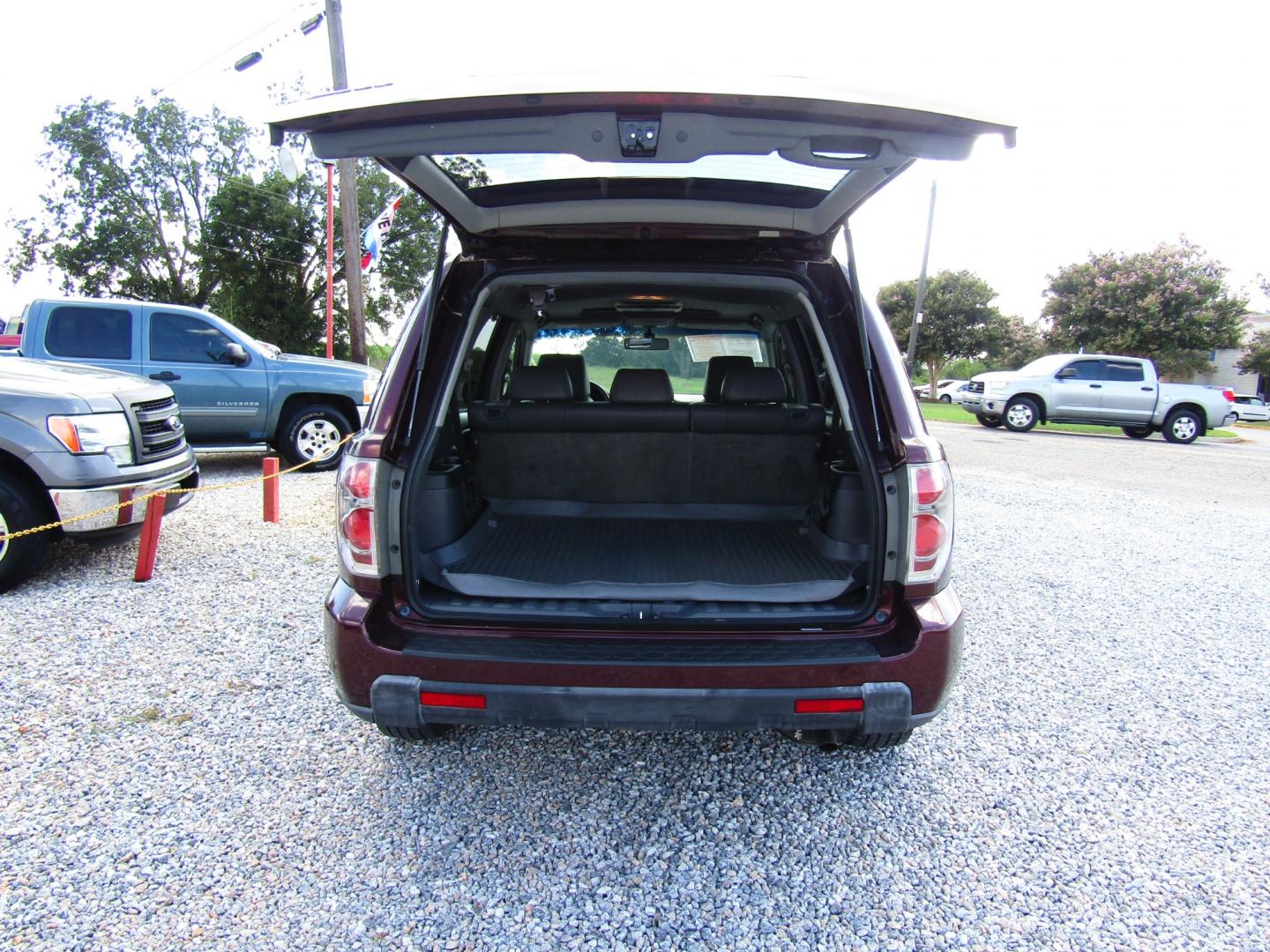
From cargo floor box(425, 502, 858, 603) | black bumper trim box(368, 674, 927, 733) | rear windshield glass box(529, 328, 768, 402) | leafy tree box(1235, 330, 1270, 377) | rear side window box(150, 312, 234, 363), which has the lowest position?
black bumper trim box(368, 674, 927, 733)

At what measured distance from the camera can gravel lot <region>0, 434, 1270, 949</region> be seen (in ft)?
6.10

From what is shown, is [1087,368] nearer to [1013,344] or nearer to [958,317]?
[958,317]

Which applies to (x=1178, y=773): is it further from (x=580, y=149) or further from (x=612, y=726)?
(x=580, y=149)

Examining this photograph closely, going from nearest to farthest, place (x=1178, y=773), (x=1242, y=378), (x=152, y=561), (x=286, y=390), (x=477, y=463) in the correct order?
(x=1178, y=773) < (x=477, y=463) < (x=152, y=561) < (x=286, y=390) < (x=1242, y=378)

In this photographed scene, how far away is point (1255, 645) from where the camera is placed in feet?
12.6

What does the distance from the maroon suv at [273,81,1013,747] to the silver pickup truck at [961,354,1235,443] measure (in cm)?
1459

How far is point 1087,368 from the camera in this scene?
50.1 ft

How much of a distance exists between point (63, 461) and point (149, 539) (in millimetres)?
629

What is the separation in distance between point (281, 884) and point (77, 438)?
128 inches

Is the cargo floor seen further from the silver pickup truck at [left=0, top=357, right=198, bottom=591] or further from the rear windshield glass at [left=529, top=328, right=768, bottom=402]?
the silver pickup truck at [left=0, top=357, right=198, bottom=591]

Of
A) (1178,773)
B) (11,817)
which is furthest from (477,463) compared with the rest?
(1178,773)

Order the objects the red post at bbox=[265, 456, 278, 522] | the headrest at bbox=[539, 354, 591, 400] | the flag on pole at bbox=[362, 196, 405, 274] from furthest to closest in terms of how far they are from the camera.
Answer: the flag on pole at bbox=[362, 196, 405, 274], the red post at bbox=[265, 456, 278, 522], the headrest at bbox=[539, 354, 591, 400]

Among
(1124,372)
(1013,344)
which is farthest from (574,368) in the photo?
(1013,344)

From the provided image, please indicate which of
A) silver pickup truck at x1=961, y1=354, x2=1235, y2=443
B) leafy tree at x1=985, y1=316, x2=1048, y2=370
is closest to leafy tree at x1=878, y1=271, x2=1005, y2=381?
leafy tree at x1=985, y1=316, x2=1048, y2=370
